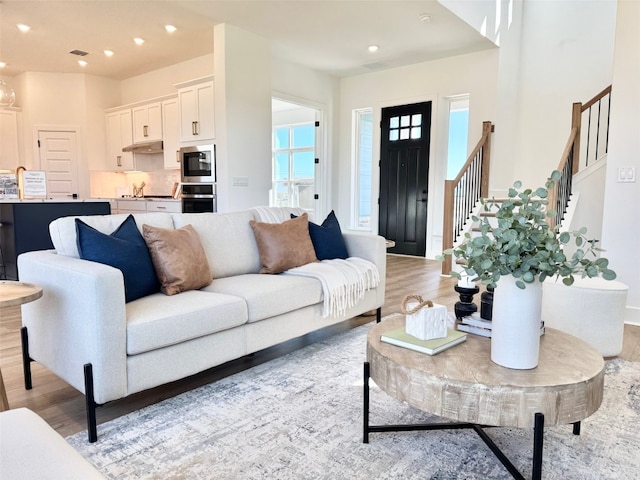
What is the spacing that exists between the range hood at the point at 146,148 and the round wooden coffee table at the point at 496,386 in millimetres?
6003

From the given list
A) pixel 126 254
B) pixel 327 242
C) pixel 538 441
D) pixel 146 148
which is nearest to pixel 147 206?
pixel 146 148

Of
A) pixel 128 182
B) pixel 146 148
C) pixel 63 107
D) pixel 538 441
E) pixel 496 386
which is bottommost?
pixel 538 441

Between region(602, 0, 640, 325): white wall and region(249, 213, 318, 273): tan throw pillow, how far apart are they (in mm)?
2524

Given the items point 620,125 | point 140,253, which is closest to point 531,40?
point 620,125

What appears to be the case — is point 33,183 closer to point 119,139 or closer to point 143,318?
point 119,139

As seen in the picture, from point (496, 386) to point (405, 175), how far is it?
5948 millimetres

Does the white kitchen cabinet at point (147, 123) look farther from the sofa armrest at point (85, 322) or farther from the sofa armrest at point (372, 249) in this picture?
the sofa armrest at point (85, 322)

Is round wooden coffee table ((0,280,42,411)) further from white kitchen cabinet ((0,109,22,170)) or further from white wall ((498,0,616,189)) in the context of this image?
white kitchen cabinet ((0,109,22,170))

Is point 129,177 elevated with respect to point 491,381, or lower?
elevated

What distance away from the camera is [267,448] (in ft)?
5.60

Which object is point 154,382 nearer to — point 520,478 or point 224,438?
point 224,438

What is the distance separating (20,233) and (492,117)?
5.95 metres

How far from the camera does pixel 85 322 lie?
5.85 feet

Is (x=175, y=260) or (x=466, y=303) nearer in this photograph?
(x=466, y=303)
